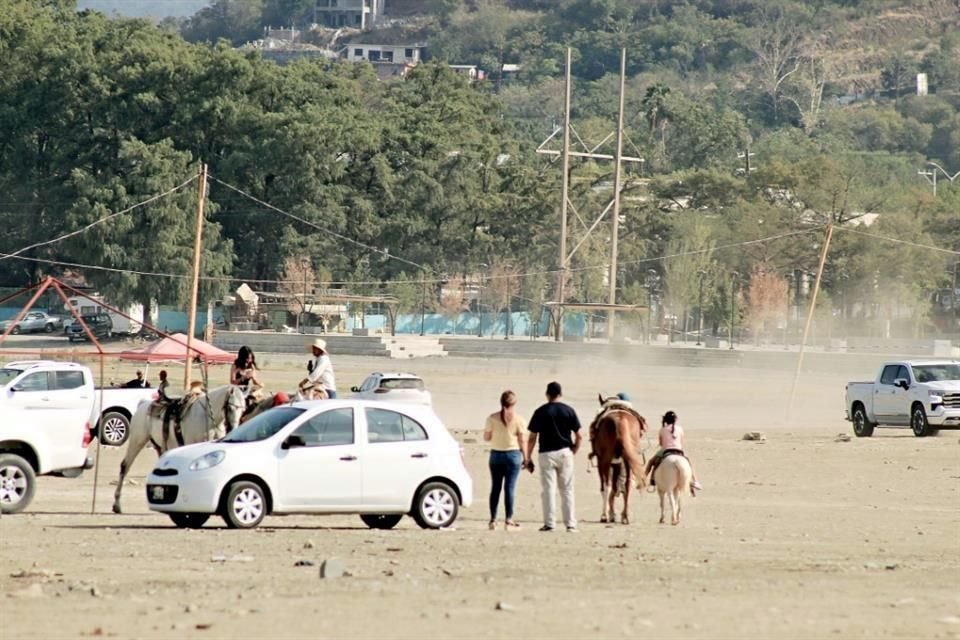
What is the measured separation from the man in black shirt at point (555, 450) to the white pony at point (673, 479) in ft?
5.18

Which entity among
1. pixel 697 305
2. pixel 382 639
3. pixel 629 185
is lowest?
pixel 382 639

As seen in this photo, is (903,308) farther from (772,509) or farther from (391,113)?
(772,509)

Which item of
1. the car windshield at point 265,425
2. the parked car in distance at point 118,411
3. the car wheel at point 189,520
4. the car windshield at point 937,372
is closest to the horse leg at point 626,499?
the car windshield at point 265,425

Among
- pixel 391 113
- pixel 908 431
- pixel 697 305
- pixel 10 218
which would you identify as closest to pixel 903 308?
pixel 697 305

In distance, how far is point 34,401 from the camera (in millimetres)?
25500

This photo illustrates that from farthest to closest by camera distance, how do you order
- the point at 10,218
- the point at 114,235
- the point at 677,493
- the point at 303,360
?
the point at 10,218 < the point at 114,235 < the point at 303,360 < the point at 677,493

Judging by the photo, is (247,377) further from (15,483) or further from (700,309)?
(700,309)

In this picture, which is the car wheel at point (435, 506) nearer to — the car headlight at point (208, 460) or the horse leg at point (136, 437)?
the car headlight at point (208, 460)

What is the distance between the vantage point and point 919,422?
4272 cm

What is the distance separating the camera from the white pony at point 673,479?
22984 mm

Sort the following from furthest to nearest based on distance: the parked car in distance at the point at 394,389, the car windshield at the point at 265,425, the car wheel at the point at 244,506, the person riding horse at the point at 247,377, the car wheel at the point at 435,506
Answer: the parked car in distance at the point at 394,389
the person riding horse at the point at 247,377
the car wheel at the point at 435,506
the car windshield at the point at 265,425
the car wheel at the point at 244,506

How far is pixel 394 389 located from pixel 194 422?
2313cm

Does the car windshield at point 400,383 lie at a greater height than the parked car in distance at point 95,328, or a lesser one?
lesser

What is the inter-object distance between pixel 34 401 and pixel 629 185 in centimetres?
9350
